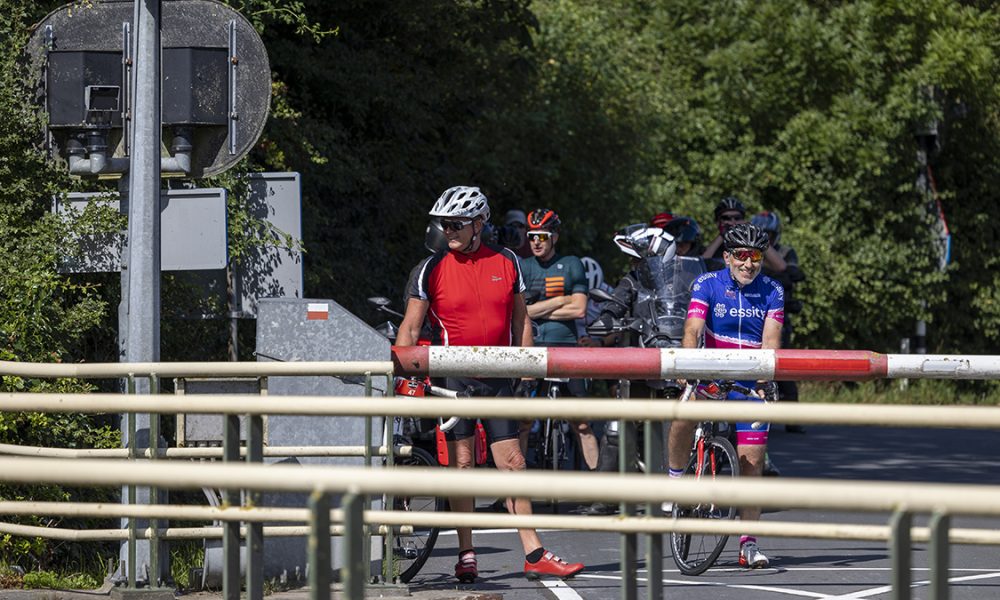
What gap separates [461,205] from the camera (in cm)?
902

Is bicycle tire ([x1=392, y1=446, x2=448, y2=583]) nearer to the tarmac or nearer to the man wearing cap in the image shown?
the tarmac

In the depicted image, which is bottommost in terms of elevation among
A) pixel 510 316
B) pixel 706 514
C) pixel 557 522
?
pixel 706 514

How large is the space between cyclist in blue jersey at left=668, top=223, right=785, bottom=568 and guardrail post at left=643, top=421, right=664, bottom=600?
397 cm

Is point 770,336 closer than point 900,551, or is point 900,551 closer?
point 900,551

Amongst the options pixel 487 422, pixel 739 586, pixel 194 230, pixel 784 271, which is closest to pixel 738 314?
pixel 487 422

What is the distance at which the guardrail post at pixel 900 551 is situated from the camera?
3674 mm

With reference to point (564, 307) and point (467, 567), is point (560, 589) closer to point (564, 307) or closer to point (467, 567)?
point (467, 567)

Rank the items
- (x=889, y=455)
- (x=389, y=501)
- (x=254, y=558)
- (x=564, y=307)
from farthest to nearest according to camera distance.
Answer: (x=889, y=455) → (x=564, y=307) → (x=389, y=501) → (x=254, y=558)

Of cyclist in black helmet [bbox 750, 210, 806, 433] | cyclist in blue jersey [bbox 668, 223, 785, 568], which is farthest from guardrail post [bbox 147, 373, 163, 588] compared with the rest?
cyclist in black helmet [bbox 750, 210, 806, 433]

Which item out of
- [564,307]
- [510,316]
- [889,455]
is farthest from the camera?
[889,455]

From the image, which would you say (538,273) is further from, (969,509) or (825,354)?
(969,509)

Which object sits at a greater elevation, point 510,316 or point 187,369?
point 510,316

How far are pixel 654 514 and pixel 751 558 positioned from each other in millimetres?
4562

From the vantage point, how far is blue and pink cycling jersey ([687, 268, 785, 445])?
9609 millimetres
